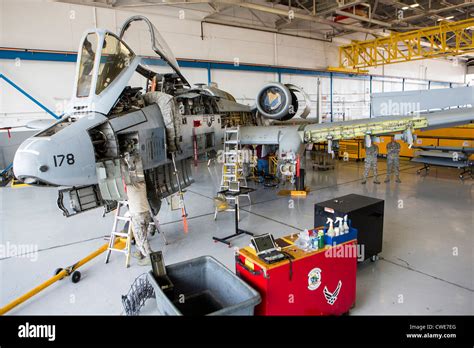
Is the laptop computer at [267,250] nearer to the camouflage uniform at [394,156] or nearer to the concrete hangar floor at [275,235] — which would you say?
the concrete hangar floor at [275,235]

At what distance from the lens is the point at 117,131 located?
14.6 feet

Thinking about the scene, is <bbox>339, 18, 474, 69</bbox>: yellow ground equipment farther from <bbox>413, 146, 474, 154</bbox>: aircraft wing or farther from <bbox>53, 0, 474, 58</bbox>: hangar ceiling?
<bbox>413, 146, 474, 154</bbox>: aircraft wing

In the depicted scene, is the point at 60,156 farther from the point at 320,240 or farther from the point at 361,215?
the point at 361,215

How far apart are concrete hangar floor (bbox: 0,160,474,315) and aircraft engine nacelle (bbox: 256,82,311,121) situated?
226 cm

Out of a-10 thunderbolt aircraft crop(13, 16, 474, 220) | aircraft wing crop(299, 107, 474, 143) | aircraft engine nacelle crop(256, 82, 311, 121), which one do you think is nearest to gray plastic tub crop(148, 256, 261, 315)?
a-10 thunderbolt aircraft crop(13, 16, 474, 220)

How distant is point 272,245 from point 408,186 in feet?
26.0

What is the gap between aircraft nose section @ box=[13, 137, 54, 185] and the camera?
12.0 ft

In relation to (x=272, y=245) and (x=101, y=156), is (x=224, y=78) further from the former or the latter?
(x=272, y=245)

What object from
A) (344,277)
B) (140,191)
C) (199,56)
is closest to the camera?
(344,277)

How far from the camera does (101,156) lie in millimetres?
4434

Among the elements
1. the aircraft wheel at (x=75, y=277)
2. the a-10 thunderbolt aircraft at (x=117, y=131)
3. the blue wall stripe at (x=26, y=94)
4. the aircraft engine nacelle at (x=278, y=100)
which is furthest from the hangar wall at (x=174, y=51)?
the aircraft wheel at (x=75, y=277)

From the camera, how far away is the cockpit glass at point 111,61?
14.7ft

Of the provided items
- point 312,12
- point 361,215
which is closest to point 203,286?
point 361,215
